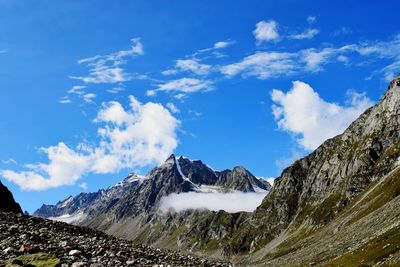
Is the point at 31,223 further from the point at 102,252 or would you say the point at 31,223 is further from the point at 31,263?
the point at 31,263

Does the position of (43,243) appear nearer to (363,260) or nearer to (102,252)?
(102,252)

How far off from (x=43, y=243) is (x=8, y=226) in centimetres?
629

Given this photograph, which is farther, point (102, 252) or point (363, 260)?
point (363, 260)

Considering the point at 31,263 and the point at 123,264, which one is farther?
the point at 123,264

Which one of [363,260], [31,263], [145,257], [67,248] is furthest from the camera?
[363,260]

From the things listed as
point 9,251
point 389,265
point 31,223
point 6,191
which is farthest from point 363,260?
point 6,191

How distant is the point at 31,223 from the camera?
3981cm

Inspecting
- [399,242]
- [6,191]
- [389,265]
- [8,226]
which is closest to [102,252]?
[8,226]

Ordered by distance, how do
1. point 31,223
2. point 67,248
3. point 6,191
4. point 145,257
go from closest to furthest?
1. point 67,248
2. point 145,257
3. point 31,223
4. point 6,191

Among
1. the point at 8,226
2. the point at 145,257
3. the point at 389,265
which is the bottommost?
the point at 389,265

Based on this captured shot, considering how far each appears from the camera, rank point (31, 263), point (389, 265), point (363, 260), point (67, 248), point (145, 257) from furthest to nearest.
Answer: point (363, 260)
point (389, 265)
point (145, 257)
point (67, 248)
point (31, 263)

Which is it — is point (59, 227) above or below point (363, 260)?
above

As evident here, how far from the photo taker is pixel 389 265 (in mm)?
51875

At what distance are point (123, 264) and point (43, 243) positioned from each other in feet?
23.2
